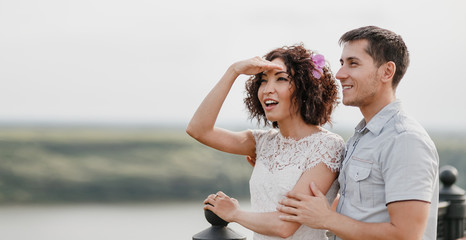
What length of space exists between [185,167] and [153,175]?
165 cm

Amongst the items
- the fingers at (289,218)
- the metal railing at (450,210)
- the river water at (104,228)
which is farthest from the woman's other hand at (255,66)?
the river water at (104,228)

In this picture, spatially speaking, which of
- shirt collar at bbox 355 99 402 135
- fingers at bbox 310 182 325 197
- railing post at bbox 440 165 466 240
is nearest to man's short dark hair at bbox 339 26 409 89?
shirt collar at bbox 355 99 402 135

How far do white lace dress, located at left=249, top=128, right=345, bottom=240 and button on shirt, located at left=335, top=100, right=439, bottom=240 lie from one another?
0.61 ft

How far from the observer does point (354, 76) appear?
238 centimetres

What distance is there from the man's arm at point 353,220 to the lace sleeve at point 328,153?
18 centimetres

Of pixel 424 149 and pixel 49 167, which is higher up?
pixel 424 149

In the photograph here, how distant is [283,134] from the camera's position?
2889 millimetres

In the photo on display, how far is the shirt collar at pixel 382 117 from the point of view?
2.31 metres

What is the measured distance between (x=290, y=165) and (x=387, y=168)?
0.62 meters

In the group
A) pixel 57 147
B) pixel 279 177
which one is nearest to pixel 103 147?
pixel 57 147

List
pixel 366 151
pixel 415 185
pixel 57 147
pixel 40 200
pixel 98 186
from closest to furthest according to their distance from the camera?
pixel 415 185
pixel 366 151
pixel 40 200
pixel 98 186
pixel 57 147

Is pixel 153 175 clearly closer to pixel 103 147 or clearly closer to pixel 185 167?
pixel 185 167

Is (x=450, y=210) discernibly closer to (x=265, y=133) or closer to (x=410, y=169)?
(x=265, y=133)

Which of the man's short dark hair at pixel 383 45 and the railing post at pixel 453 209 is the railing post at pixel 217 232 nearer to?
the man's short dark hair at pixel 383 45
